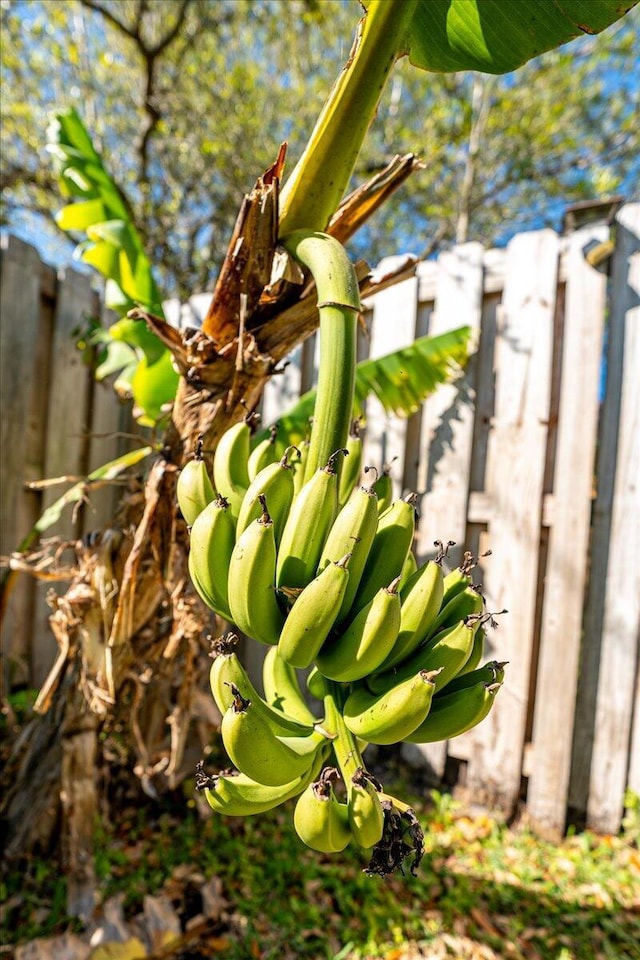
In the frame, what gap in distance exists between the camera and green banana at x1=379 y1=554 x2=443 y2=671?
660mm

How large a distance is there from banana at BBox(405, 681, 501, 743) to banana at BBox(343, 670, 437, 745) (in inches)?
2.5

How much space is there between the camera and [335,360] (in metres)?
0.60

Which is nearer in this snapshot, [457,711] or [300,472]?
[457,711]

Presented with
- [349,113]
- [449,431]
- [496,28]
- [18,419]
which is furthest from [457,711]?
[18,419]

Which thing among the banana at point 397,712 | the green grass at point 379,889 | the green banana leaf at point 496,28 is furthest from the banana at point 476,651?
the green grass at point 379,889

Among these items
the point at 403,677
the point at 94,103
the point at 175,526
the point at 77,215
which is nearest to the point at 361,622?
the point at 403,677

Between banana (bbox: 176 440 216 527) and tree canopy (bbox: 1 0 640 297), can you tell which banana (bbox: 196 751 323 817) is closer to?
banana (bbox: 176 440 216 527)

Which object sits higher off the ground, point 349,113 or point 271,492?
point 349,113

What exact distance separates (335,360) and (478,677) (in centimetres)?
43

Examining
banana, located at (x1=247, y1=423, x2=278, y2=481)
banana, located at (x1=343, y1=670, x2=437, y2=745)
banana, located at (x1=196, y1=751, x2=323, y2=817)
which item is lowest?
banana, located at (x1=196, y1=751, x2=323, y2=817)

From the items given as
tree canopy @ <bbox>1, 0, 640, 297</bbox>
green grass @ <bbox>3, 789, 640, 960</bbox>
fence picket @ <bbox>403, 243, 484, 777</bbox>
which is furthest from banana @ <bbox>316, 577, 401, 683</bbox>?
tree canopy @ <bbox>1, 0, 640, 297</bbox>

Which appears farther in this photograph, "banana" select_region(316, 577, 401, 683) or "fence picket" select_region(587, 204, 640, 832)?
"fence picket" select_region(587, 204, 640, 832)

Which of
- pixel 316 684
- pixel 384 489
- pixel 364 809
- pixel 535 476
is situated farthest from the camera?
pixel 535 476

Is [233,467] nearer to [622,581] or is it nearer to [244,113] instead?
[622,581]
